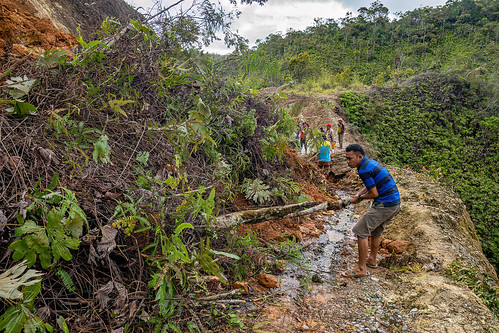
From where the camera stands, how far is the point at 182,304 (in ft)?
5.99

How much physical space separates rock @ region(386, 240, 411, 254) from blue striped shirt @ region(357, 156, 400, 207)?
915 mm

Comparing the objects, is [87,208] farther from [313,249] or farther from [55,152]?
[313,249]

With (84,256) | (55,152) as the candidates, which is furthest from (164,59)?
(84,256)

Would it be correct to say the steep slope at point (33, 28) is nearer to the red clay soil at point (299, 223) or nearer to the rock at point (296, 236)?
the red clay soil at point (299, 223)

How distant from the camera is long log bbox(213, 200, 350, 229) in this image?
262cm

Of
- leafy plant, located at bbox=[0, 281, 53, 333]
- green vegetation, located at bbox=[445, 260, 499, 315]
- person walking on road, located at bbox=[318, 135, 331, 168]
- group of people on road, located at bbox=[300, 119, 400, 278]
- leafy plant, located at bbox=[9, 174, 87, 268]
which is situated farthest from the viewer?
person walking on road, located at bbox=[318, 135, 331, 168]

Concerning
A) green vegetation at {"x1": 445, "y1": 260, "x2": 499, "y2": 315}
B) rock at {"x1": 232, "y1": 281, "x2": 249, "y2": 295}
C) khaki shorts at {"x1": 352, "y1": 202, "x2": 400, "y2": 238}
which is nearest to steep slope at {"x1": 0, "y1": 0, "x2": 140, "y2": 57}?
rock at {"x1": 232, "y1": 281, "x2": 249, "y2": 295}

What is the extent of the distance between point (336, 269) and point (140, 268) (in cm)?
250

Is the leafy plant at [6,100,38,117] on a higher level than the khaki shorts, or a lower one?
higher

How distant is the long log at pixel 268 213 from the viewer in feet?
8.59

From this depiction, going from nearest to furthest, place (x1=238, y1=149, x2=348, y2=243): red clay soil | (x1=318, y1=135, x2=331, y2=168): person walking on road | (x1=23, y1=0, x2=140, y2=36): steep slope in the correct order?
1. (x1=238, y1=149, x2=348, y2=243): red clay soil
2. (x1=23, y1=0, x2=140, y2=36): steep slope
3. (x1=318, y1=135, x2=331, y2=168): person walking on road

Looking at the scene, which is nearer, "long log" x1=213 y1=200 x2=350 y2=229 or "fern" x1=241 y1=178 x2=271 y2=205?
"long log" x1=213 y1=200 x2=350 y2=229

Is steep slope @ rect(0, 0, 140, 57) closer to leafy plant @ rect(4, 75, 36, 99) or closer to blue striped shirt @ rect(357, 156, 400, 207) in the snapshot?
leafy plant @ rect(4, 75, 36, 99)

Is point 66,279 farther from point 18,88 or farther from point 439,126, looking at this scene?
point 439,126
